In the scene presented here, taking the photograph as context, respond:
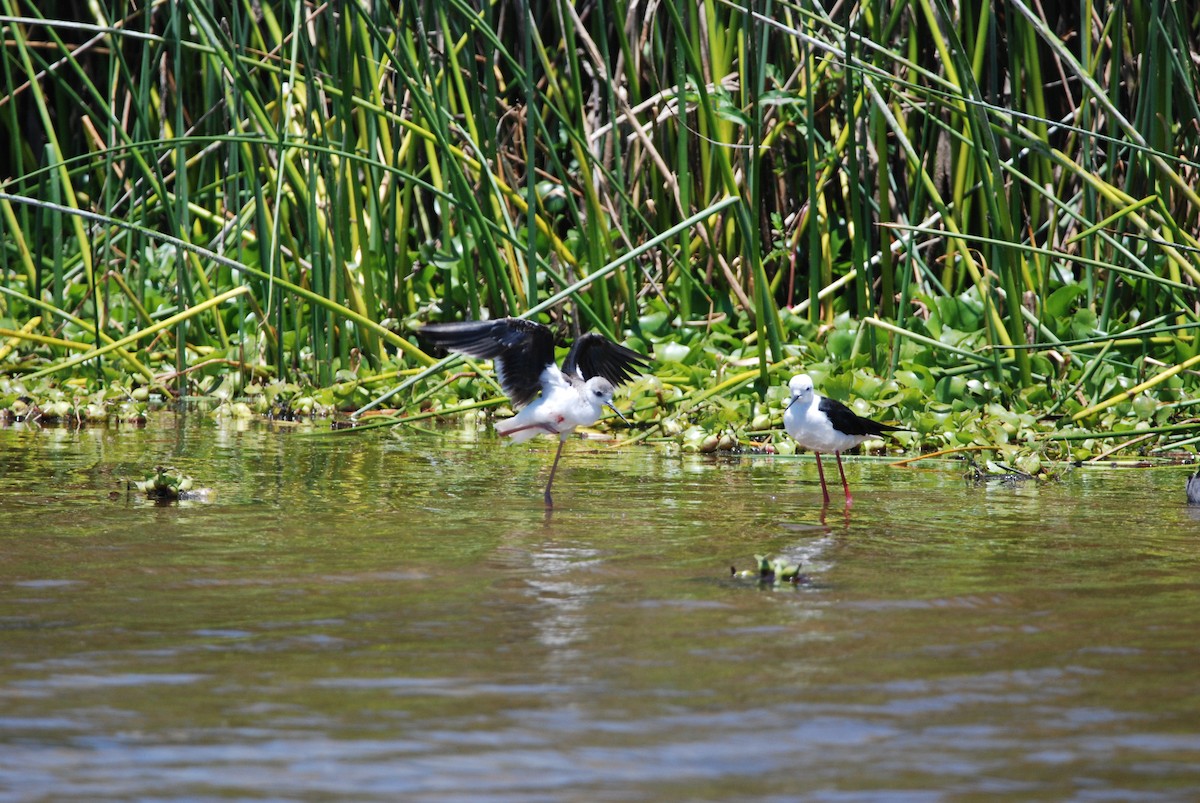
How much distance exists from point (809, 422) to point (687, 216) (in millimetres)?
2396

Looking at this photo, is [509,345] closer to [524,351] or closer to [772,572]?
[524,351]

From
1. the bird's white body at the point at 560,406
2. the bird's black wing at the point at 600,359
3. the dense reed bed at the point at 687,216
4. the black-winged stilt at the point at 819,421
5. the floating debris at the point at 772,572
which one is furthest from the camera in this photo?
the dense reed bed at the point at 687,216

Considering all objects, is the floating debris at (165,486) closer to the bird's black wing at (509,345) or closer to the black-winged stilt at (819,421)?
the bird's black wing at (509,345)

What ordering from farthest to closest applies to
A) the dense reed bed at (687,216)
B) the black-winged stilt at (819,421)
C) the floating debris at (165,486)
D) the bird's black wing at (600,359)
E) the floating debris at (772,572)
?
1. the dense reed bed at (687,216)
2. the bird's black wing at (600,359)
3. the black-winged stilt at (819,421)
4. the floating debris at (165,486)
5. the floating debris at (772,572)

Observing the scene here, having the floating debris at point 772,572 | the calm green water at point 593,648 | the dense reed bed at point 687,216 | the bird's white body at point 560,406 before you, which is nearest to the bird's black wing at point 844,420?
the calm green water at point 593,648

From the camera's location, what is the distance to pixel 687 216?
25.6 feet

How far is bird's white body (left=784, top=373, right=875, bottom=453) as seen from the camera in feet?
18.4

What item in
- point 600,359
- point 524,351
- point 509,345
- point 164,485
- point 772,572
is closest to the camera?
point 772,572

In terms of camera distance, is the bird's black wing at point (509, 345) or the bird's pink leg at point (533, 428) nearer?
the bird's black wing at point (509, 345)

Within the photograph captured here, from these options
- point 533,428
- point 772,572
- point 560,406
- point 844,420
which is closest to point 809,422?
point 844,420

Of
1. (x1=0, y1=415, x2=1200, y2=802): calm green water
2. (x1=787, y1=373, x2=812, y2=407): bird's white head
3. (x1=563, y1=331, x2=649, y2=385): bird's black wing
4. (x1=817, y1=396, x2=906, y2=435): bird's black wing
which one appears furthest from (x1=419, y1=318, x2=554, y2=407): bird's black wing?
(x1=817, y1=396, x2=906, y2=435): bird's black wing

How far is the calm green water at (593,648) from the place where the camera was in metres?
2.39

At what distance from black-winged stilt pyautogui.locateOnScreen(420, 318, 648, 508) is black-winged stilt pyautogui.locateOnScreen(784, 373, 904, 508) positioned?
2.46 feet

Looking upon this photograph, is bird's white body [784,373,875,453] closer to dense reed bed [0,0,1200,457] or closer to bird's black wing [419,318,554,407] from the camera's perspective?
dense reed bed [0,0,1200,457]
